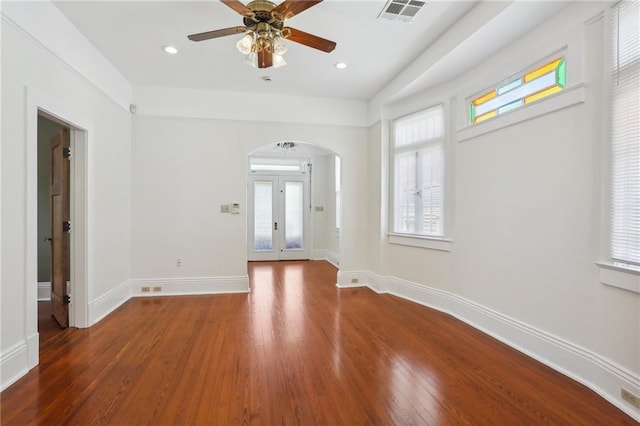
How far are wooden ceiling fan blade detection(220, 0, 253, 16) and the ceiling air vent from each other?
1.23 meters

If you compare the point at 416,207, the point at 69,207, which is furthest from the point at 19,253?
the point at 416,207

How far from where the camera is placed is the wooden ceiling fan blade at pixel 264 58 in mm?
2592

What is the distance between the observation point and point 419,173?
14.3 feet

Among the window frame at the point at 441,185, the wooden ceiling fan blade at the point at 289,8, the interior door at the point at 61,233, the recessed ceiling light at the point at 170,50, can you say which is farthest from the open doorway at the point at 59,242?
the window frame at the point at 441,185

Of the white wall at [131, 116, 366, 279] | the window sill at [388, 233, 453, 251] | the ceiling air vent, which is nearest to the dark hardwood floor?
the window sill at [388, 233, 453, 251]

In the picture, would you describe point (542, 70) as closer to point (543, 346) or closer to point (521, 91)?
point (521, 91)

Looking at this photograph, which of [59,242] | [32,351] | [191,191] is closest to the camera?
[32,351]

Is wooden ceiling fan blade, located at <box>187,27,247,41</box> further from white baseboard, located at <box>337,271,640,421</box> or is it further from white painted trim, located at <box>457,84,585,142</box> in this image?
white baseboard, located at <box>337,271,640,421</box>

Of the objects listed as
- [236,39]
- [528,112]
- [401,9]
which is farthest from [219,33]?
[528,112]

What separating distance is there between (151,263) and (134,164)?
1499 millimetres

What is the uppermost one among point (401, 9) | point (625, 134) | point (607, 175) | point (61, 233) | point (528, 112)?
point (401, 9)

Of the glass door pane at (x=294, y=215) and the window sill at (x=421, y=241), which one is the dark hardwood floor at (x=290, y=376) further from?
the glass door pane at (x=294, y=215)

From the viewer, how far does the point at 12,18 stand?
7.40 ft

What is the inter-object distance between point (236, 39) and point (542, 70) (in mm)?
3029
